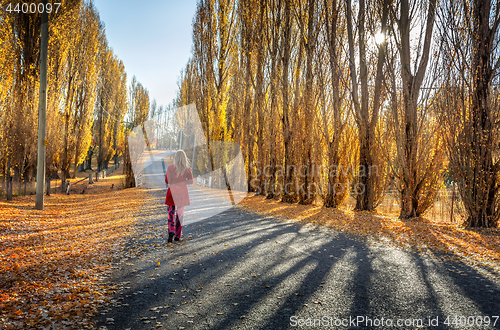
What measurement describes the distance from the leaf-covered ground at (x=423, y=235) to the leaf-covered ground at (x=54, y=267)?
18.8 feet

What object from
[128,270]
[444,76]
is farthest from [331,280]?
[444,76]

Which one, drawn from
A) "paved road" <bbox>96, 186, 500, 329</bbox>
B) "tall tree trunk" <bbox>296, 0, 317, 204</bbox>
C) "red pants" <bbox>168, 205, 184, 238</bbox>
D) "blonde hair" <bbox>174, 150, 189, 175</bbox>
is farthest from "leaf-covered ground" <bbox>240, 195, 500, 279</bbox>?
"blonde hair" <bbox>174, 150, 189, 175</bbox>

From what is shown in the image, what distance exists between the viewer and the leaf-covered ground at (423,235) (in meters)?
5.39

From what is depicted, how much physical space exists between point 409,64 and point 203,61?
15897 millimetres

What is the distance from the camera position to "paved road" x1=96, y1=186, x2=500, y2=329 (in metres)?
3.03

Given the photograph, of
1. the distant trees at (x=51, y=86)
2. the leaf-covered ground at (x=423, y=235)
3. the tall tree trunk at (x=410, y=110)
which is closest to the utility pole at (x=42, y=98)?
the distant trees at (x=51, y=86)

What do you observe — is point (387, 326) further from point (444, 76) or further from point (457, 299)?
point (444, 76)

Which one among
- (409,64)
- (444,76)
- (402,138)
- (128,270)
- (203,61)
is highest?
(203,61)

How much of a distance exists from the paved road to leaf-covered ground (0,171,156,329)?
310mm

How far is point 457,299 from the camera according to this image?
3.46 meters

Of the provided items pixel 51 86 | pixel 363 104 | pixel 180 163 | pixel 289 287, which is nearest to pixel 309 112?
pixel 363 104

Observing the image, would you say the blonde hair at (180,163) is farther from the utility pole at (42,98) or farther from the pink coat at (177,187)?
the utility pole at (42,98)

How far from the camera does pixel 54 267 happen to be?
4.58 meters

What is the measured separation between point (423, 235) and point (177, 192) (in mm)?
5964
